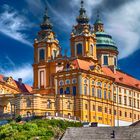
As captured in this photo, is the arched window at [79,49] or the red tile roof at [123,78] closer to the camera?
the red tile roof at [123,78]

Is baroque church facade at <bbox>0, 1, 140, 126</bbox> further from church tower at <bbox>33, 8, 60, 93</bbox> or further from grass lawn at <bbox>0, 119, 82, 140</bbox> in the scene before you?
grass lawn at <bbox>0, 119, 82, 140</bbox>

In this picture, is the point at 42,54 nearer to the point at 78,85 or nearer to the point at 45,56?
the point at 45,56

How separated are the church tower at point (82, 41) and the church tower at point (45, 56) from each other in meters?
4.65

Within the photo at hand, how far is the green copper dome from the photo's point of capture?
506 feet

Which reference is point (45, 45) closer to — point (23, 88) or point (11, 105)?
point (23, 88)

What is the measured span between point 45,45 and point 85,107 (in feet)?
73.3

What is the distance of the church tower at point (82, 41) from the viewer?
452 ft

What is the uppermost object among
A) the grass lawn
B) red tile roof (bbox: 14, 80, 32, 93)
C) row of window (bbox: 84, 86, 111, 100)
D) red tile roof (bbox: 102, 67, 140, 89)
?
red tile roof (bbox: 102, 67, 140, 89)

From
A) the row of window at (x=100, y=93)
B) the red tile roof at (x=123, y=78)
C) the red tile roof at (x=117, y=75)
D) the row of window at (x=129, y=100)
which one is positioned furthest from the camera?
the red tile roof at (x=123, y=78)

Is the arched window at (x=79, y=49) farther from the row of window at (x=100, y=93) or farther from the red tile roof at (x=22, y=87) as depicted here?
the red tile roof at (x=22, y=87)

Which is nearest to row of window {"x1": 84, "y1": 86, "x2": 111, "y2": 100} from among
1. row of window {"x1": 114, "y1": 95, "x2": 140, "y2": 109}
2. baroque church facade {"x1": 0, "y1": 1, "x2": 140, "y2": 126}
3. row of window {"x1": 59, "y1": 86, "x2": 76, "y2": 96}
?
baroque church facade {"x1": 0, "y1": 1, "x2": 140, "y2": 126}

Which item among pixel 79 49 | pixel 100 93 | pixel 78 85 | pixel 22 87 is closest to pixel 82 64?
pixel 78 85

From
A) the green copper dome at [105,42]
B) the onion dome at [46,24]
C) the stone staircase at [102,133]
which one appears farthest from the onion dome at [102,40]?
the stone staircase at [102,133]

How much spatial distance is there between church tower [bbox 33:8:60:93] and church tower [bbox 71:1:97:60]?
4653 millimetres
